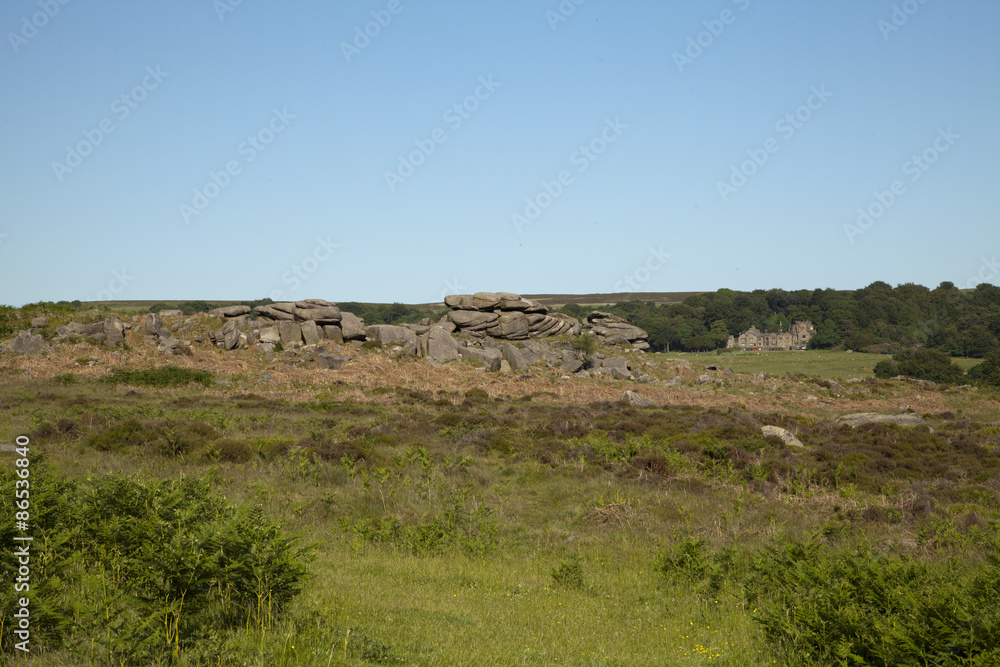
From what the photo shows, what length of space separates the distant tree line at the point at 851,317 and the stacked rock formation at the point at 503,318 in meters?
56.7

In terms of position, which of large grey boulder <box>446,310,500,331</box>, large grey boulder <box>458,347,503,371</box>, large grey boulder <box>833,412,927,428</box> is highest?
large grey boulder <box>446,310,500,331</box>

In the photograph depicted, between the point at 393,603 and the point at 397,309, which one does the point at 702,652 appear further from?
the point at 397,309

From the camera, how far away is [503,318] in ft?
176

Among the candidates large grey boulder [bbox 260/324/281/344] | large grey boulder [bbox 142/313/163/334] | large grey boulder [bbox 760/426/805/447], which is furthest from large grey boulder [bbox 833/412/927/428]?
large grey boulder [bbox 142/313/163/334]

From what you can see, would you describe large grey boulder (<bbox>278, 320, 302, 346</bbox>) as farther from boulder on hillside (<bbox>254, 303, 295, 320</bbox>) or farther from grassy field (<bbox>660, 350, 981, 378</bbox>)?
grassy field (<bbox>660, 350, 981, 378</bbox>)

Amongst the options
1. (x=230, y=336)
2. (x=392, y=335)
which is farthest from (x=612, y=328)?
(x=230, y=336)

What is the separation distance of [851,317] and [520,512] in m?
127

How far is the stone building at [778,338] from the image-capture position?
11956 centimetres

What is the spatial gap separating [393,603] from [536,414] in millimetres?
21623

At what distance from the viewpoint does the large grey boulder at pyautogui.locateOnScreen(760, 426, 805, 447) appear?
67.7 feet

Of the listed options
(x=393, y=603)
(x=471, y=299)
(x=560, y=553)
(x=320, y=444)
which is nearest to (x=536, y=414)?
(x=320, y=444)

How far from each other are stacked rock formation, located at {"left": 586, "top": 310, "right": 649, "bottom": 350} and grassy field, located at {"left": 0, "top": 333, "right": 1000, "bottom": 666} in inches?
1004

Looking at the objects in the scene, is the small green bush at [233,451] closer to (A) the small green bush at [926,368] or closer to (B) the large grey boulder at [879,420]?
(B) the large grey boulder at [879,420]

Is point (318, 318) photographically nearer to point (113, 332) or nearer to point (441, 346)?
point (441, 346)
